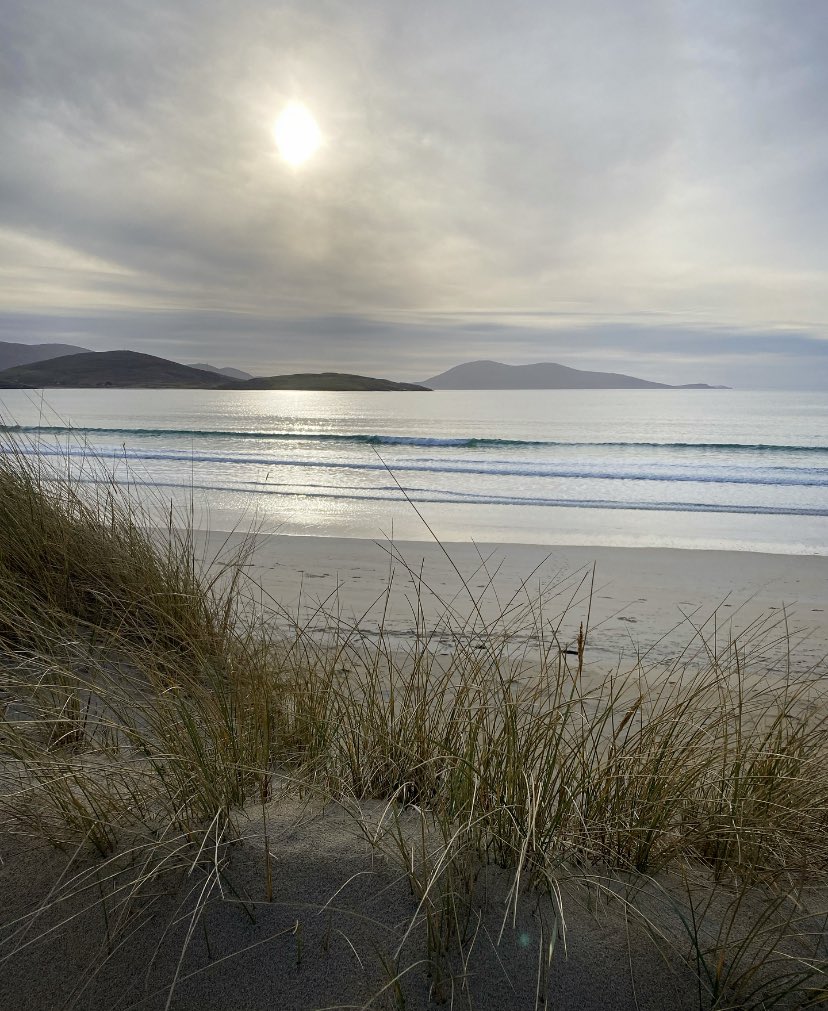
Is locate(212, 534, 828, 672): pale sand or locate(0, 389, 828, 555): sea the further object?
locate(0, 389, 828, 555): sea

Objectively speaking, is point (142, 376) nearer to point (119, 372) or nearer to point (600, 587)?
point (119, 372)

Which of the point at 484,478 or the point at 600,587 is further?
the point at 484,478

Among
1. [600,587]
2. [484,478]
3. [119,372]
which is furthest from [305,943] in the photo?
[119,372]

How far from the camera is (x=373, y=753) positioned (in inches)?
91.6

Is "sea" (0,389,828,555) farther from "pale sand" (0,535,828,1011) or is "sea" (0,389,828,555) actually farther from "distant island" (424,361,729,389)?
"distant island" (424,361,729,389)

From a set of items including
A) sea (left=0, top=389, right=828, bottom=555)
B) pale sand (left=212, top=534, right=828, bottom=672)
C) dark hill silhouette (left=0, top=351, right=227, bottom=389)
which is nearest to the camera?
pale sand (left=212, top=534, right=828, bottom=672)

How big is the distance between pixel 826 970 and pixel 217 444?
25.8 m

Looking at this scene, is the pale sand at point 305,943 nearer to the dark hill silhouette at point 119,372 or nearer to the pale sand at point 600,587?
the pale sand at point 600,587

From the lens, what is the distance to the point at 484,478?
17.3 metres

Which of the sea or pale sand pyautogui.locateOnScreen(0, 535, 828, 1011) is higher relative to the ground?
pale sand pyautogui.locateOnScreen(0, 535, 828, 1011)

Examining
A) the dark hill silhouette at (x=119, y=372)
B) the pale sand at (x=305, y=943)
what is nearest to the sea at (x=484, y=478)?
the pale sand at (x=305, y=943)

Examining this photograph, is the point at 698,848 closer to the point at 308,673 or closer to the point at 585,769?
the point at 585,769

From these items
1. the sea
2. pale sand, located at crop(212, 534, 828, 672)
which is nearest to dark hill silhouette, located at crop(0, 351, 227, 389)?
the sea

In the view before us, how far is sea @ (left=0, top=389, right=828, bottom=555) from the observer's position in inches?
413
